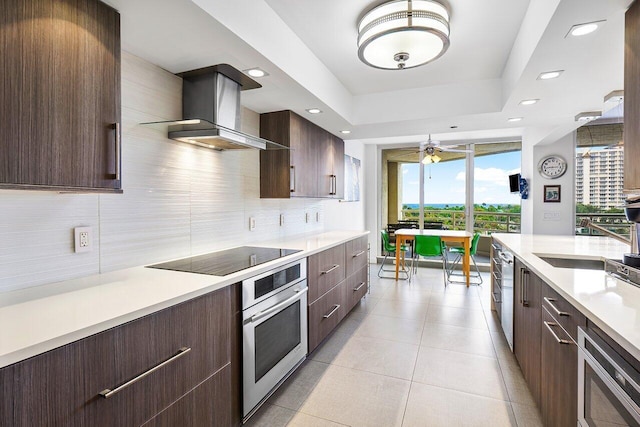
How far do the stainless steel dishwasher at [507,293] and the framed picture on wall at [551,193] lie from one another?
81.3 inches

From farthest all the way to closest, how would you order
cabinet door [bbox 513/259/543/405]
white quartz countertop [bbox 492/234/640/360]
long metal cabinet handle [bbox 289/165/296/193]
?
long metal cabinet handle [bbox 289/165/296/193], cabinet door [bbox 513/259/543/405], white quartz countertop [bbox 492/234/640/360]

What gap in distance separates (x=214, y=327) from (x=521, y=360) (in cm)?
208

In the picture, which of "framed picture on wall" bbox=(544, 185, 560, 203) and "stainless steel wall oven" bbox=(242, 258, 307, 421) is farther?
"framed picture on wall" bbox=(544, 185, 560, 203)

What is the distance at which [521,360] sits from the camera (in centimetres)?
221

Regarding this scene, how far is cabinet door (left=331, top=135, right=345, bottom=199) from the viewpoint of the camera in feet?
12.9

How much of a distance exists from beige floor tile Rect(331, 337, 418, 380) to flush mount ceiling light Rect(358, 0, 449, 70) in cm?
215

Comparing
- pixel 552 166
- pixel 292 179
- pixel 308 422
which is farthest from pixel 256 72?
pixel 552 166

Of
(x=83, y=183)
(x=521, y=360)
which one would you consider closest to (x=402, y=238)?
(x=521, y=360)

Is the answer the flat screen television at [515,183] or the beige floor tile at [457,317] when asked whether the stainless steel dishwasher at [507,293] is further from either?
the flat screen television at [515,183]

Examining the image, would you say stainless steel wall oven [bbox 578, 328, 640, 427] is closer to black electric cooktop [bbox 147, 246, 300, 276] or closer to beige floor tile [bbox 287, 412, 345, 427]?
beige floor tile [bbox 287, 412, 345, 427]

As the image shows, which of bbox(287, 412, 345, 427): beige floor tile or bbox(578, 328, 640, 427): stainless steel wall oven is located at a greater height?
bbox(578, 328, 640, 427): stainless steel wall oven

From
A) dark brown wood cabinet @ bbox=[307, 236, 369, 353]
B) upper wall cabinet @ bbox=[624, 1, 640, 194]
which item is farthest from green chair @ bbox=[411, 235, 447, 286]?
upper wall cabinet @ bbox=[624, 1, 640, 194]

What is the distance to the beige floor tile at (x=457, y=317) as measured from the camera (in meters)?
3.27

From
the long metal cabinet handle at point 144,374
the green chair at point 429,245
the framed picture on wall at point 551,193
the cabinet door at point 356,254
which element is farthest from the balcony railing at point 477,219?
the long metal cabinet handle at point 144,374
